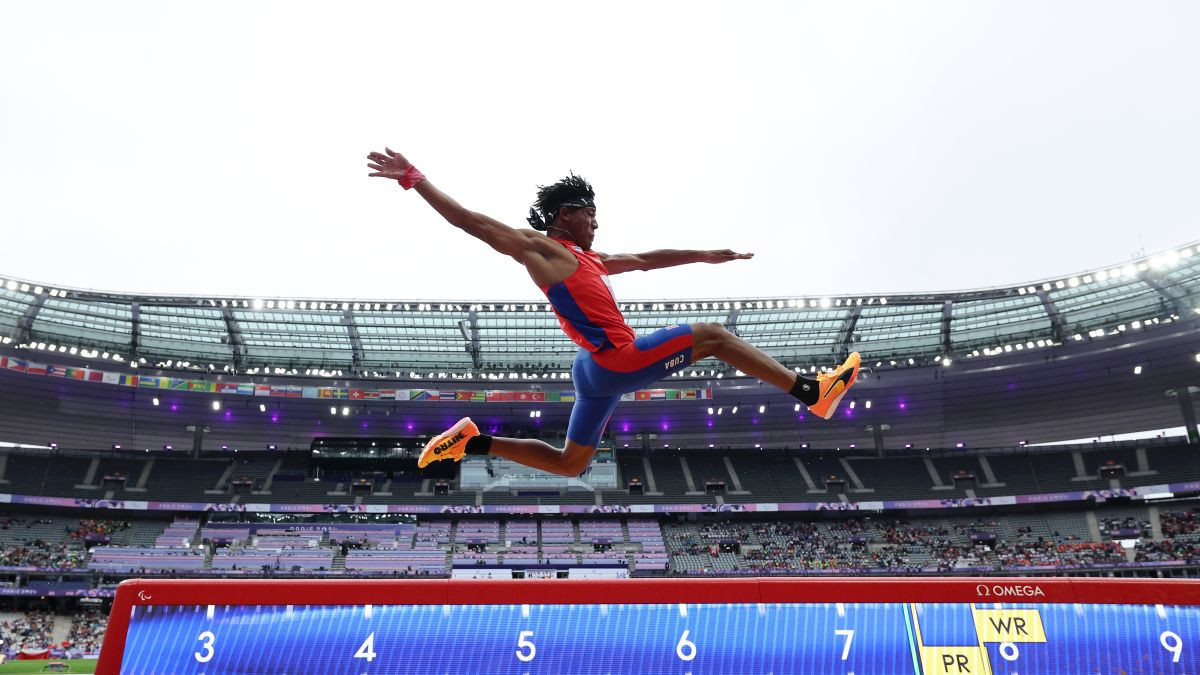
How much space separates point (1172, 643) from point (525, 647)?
15.4ft

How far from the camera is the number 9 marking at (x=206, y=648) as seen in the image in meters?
5.10

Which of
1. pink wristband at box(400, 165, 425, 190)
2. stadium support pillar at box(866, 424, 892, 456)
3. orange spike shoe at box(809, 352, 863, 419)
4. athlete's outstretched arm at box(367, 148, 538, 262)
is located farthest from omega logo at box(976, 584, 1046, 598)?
stadium support pillar at box(866, 424, 892, 456)

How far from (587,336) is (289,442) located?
48.7 metres

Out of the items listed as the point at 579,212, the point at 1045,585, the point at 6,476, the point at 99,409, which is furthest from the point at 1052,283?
the point at 6,476

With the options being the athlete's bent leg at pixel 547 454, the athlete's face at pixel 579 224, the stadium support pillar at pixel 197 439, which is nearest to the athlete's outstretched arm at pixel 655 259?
the athlete's face at pixel 579 224

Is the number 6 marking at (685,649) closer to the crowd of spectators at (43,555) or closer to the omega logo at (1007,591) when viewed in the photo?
the omega logo at (1007,591)

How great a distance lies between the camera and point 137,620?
5227 millimetres

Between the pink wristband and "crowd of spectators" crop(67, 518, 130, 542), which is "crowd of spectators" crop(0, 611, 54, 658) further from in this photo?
the pink wristband

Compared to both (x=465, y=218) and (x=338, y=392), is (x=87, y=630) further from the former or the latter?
(x=465, y=218)

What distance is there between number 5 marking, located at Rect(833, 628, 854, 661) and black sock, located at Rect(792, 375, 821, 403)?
5.83 ft

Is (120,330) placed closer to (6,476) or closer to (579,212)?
(6,476)

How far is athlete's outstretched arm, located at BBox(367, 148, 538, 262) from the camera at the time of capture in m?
4.54

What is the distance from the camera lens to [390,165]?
4555 mm

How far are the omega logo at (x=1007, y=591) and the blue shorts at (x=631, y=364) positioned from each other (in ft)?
9.74
